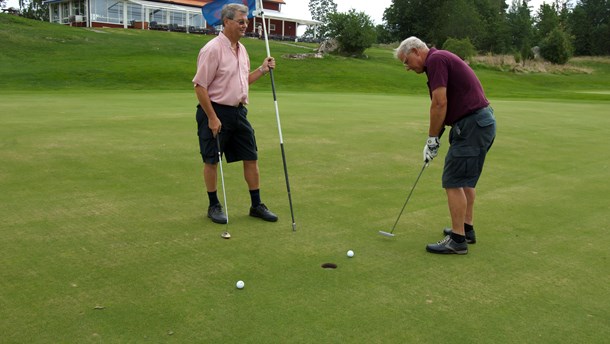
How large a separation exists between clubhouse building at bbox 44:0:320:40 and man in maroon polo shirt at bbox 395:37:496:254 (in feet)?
187

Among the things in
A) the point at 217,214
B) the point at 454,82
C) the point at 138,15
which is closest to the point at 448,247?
the point at 454,82

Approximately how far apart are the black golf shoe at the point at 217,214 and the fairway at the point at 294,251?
0.11 metres

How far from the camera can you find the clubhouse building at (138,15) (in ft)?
195

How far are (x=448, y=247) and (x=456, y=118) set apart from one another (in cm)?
118

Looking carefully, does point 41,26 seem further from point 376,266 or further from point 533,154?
point 376,266

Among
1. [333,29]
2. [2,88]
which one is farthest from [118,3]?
[2,88]

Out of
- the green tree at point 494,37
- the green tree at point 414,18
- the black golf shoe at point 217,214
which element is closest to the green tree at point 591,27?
the green tree at point 494,37

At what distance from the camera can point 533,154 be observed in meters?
10.3

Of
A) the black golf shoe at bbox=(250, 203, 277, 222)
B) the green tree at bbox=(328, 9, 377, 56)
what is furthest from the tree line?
the black golf shoe at bbox=(250, 203, 277, 222)

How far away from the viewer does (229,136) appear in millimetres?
6312

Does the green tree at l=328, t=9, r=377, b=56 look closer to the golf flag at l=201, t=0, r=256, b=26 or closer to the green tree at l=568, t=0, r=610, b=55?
the green tree at l=568, t=0, r=610, b=55

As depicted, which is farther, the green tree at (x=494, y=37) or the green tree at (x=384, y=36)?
the green tree at (x=384, y=36)

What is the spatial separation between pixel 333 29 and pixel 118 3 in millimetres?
25956

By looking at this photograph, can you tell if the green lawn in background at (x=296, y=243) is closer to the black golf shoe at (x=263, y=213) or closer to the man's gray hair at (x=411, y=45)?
the black golf shoe at (x=263, y=213)
